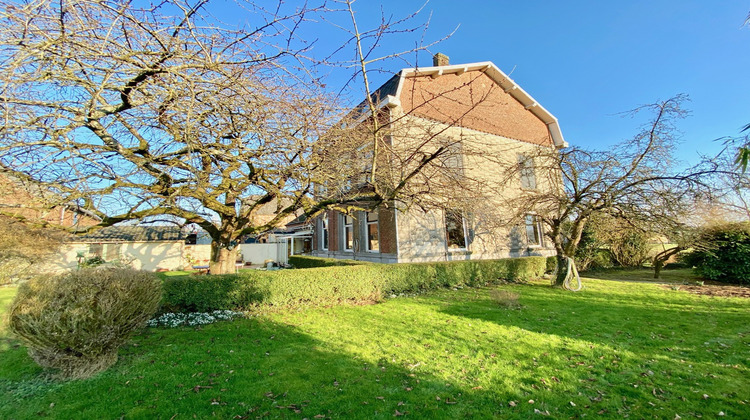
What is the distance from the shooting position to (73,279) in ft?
12.5

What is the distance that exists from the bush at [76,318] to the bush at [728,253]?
52.4 feet

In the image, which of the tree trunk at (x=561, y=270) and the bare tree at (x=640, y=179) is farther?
the tree trunk at (x=561, y=270)

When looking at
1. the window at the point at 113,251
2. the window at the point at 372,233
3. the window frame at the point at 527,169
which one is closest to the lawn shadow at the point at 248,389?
the window frame at the point at 527,169

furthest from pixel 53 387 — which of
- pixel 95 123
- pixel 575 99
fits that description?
pixel 575 99

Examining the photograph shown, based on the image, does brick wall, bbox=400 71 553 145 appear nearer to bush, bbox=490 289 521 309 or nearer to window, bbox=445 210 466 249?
window, bbox=445 210 466 249

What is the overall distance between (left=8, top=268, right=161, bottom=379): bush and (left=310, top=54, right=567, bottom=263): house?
21.5 feet

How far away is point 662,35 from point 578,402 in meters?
9.41

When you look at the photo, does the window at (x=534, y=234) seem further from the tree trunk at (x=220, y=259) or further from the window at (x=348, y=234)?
the tree trunk at (x=220, y=259)

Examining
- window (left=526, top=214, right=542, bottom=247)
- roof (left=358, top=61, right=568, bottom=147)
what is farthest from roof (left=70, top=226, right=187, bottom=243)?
window (left=526, top=214, right=542, bottom=247)

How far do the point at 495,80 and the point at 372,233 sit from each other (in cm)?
859

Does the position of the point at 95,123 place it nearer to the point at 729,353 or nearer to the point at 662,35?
the point at 729,353

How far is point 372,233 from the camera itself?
13477 mm

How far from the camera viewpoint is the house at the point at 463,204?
436 inches

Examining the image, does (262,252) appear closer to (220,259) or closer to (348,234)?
(348,234)
